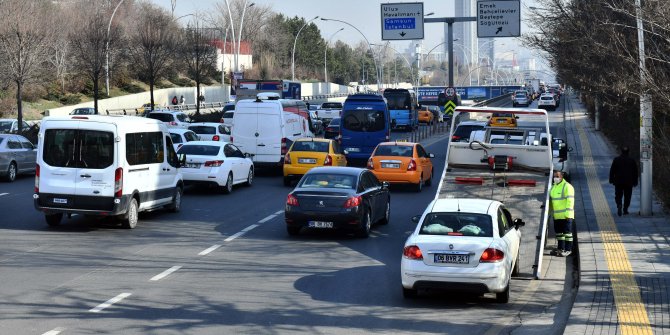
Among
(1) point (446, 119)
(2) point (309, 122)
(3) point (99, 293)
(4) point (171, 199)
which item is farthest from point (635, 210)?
(1) point (446, 119)

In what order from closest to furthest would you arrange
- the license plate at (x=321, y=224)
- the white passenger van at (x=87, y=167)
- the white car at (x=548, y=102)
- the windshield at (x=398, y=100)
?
the license plate at (x=321, y=224), the white passenger van at (x=87, y=167), the windshield at (x=398, y=100), the white car at (x=548, y=102)

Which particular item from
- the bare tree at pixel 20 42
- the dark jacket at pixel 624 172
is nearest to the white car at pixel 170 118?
the bare tree at pixel 20 42

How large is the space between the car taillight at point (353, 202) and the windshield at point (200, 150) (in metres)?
9.70

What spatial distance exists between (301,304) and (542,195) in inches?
291

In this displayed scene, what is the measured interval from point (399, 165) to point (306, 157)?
3.21 meters

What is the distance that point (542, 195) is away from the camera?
62.5ft

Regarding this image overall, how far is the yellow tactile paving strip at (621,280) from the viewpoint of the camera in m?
11.8

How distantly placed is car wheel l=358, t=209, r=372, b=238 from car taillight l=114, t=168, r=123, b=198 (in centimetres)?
496

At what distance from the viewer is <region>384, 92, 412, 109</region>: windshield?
6850 centimetres

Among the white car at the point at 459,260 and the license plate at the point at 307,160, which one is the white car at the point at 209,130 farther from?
the white car at the point at 459,260

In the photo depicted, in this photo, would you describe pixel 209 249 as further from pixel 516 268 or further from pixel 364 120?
pixel 364 120

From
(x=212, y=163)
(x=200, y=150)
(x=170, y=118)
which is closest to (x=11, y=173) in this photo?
(x=200, y=150)

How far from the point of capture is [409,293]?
1369 centimetres

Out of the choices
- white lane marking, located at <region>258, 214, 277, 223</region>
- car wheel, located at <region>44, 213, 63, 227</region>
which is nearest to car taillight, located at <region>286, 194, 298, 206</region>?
white lane marking, located at <region>258, 214, 277, 223</region>
